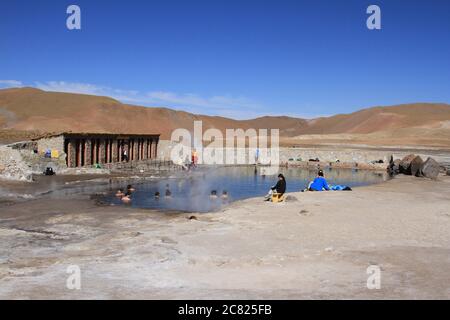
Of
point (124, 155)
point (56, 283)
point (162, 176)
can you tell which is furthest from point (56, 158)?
point (56, 283)

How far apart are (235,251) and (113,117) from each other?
87.1 m

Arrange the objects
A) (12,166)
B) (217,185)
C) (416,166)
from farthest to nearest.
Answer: (416,166)
(217,185)
(12,166)

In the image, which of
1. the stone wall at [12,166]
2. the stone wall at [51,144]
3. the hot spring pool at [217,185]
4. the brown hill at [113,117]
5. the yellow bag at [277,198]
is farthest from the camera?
the brown hill at [113,117]

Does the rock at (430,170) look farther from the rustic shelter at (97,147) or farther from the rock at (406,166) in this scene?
the rustic shelter at (97,147)

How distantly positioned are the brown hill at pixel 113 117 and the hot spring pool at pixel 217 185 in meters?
34.6

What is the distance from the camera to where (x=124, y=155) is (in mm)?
43688

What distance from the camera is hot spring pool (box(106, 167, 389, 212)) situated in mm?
22750

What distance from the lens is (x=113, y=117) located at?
94688 millimetres

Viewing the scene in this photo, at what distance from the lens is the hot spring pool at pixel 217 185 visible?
2275 cm

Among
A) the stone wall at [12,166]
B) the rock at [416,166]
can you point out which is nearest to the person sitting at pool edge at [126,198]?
the stone wall at [12,166]

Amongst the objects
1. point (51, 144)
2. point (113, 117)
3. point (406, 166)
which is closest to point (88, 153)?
point (51, 144)

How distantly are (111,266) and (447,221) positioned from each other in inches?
413

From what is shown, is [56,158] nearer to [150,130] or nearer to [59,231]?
[59,231]

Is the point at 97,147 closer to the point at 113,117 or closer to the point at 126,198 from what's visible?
the point at 126,198
